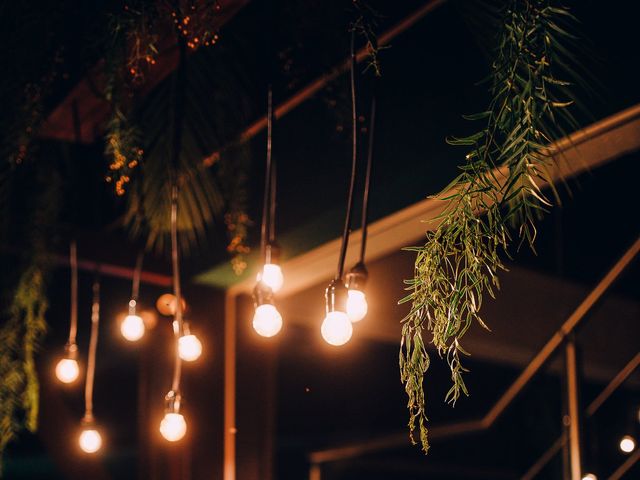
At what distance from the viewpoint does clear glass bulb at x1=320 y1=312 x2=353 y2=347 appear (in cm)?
138

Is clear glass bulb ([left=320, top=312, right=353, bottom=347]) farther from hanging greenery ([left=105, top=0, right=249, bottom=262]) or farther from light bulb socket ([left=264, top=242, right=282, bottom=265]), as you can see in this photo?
hanging greenery ([left=105, top=0, right=249, bottom=262])

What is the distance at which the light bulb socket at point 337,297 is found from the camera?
1.41m

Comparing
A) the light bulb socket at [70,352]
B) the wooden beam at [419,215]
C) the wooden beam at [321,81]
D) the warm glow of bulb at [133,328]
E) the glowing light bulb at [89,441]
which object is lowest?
the glowing light bulb at [89,441]

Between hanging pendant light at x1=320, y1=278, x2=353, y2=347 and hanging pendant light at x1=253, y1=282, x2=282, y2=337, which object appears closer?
hanging pendant light at x1=320, y1=278, x2=353, y2=347

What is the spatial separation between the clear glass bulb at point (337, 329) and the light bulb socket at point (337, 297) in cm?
2

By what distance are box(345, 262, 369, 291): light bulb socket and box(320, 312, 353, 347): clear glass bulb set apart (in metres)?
0.18

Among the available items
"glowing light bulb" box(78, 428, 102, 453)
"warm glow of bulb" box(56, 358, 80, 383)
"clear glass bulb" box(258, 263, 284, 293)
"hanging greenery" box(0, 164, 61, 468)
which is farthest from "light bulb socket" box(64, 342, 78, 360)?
"clear glass bulb" box(258, 263, 284, 293)

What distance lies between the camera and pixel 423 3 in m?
2.33

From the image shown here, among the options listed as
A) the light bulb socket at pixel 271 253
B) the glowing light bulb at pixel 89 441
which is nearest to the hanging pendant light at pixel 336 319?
the light bulb socket at pixel 271 253

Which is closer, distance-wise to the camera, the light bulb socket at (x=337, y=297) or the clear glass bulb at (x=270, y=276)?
the light bulb socket at (x=337, y=297)

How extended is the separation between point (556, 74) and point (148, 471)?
9.29ft

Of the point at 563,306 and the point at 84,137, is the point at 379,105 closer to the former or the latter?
the point at 84,137

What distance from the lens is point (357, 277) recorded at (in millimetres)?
1565

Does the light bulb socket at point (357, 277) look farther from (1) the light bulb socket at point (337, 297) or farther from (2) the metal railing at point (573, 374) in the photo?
(2) the metal railing at point (573, 374)
